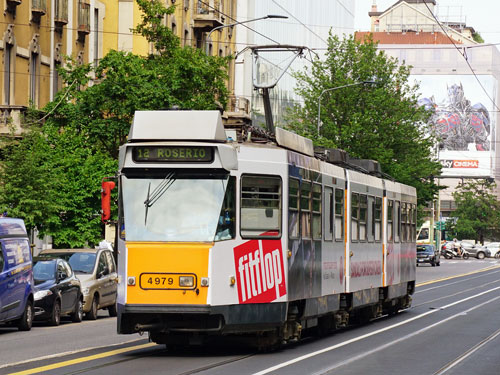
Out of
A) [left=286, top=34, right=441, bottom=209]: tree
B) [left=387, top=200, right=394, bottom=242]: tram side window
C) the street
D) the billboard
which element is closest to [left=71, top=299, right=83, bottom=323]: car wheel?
the street

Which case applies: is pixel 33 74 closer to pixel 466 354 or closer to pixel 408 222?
pixel 408 222

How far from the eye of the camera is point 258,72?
6353cm

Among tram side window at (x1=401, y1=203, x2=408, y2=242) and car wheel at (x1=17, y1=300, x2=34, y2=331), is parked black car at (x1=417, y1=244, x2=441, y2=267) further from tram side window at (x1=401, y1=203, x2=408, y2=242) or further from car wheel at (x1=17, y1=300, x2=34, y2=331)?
car wheel at (x1=17, y1=300, x2=34, y2=331)

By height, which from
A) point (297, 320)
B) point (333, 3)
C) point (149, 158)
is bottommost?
point (297, 320)

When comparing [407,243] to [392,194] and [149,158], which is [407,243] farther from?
[149,158]

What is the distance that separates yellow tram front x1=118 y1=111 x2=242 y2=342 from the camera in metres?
14.7

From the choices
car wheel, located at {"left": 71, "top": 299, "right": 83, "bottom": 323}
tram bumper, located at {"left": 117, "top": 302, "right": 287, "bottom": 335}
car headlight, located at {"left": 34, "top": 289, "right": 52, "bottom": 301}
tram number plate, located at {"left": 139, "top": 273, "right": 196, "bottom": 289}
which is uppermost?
tram number plate, located at {"left": 139, "top": 273, "right": 196, "bottom": 289}

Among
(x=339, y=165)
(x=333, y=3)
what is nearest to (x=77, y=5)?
(x=339, y=165)

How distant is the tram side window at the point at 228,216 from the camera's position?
15055 mm

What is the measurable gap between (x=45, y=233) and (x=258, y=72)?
3439 cm

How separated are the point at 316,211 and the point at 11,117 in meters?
16.2

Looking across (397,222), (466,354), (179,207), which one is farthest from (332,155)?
(179,207)

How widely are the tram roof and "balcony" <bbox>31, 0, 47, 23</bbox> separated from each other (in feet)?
72.5

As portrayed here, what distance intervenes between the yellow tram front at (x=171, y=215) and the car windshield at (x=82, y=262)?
1147 cm
